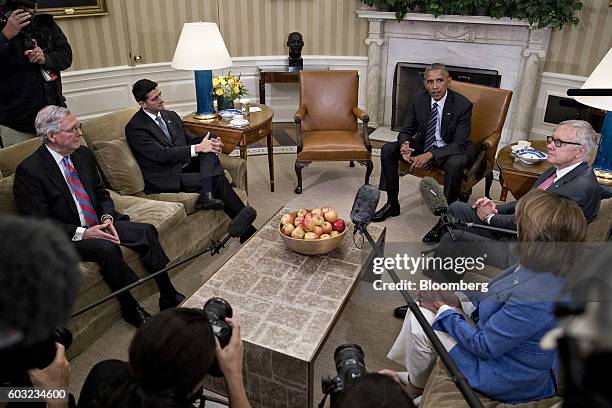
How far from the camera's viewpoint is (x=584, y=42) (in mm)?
4586

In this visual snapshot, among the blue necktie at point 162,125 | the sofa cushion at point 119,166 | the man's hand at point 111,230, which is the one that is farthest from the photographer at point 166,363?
the blue necktie at point 162,125

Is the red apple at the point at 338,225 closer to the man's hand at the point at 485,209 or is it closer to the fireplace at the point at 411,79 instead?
the man's hand at the point at 485,209

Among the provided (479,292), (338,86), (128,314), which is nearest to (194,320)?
(479,292)

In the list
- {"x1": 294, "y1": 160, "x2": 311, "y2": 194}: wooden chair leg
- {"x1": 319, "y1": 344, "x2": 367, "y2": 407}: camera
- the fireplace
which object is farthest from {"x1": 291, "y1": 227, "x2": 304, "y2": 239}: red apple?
the fireplace

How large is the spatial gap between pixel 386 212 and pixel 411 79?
241 centimetres

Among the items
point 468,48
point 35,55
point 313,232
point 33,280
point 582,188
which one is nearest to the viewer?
point 33,280

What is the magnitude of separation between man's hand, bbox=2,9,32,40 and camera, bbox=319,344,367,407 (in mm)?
3081

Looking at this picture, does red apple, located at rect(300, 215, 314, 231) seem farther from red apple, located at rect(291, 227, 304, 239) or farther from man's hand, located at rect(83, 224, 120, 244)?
man's hand, located at rect(83, 224, 120, 244)

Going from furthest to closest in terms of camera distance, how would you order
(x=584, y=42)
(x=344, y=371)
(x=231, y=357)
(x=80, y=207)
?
(x=584, y=42), (x=80, y=207), (x=231, y=357), (x=344, y=371)

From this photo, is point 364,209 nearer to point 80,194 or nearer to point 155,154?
point 80,194

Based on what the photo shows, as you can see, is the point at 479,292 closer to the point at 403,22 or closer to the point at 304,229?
the point at 304,229

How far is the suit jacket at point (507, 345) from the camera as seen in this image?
1451mm

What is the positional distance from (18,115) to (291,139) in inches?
105

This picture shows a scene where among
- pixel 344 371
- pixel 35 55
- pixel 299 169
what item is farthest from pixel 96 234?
pixel 299 169
